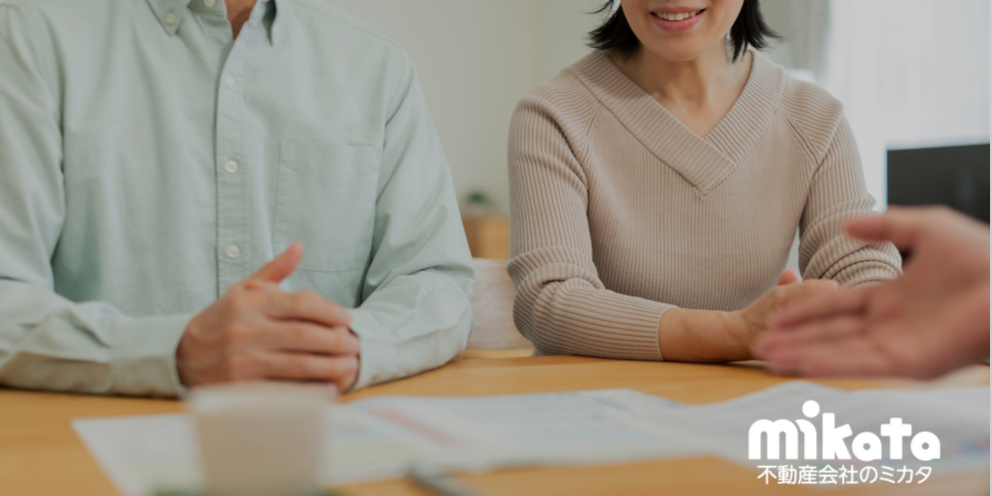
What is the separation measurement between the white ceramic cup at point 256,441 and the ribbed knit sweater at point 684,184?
84cm

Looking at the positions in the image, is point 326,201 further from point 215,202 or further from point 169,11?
point 169,11

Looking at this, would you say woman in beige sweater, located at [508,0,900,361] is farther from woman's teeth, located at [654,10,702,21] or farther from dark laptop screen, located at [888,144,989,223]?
dark laptop screen, located at [888,144,989,223]

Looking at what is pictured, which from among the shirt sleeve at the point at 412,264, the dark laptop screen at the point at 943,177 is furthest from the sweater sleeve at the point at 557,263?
the dark laptop screen at the point at 943,177

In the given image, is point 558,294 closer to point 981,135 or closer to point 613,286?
point 613,286

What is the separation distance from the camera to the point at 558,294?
1.11 m

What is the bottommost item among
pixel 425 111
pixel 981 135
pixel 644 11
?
pixel 981 135

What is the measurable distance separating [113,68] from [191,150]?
0.44 feet

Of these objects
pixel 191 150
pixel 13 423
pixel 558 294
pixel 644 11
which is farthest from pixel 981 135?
pixel 13 423

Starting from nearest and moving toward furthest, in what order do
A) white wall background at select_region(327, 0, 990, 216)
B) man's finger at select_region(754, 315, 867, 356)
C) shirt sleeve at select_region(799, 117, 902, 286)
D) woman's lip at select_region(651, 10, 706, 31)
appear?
man's finger at select_region(754, 315, 867, 356)
shirt sleeve at select_region(799, 117, 902, 286)
woman's lip at select_region(651, 10, 706, 31)
white wall background at select_region(327, 0, 990, 216)

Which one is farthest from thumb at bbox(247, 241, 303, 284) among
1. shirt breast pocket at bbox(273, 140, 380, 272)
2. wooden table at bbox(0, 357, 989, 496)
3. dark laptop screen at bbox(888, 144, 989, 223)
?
dark laptop screen at bbox(888, 144, 989, 223)

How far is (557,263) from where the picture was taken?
1.16 m

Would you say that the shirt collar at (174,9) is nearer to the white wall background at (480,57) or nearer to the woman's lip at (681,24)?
the woman's lip at (681,24)

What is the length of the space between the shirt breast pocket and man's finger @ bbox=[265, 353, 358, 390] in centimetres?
37

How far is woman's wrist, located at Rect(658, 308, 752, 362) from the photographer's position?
961 millimetres
